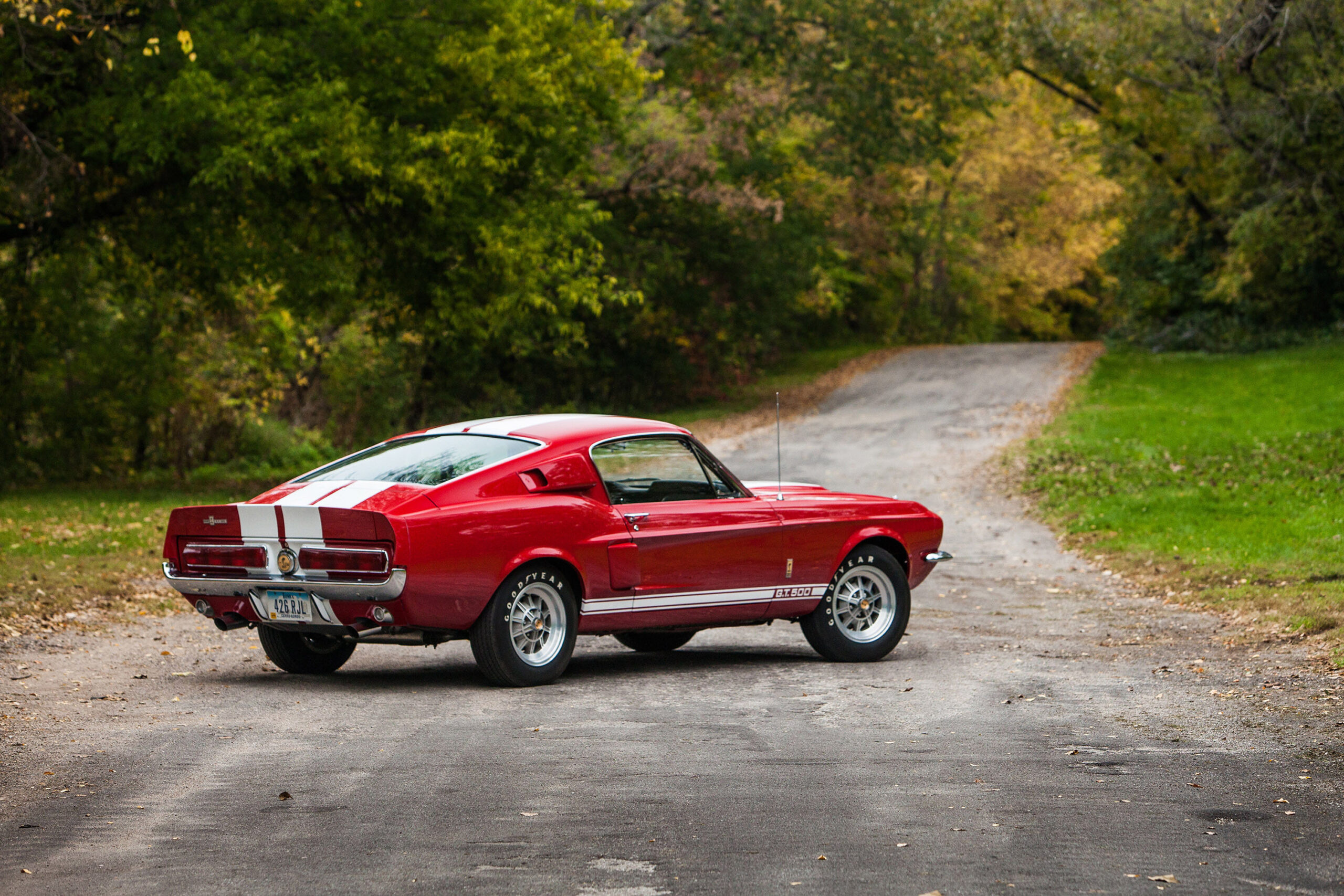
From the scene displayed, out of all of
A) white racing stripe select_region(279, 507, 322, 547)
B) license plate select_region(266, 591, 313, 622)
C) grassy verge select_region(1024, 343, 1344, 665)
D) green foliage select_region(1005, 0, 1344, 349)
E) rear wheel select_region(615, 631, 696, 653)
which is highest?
green foliage select_region(1005, 0, 1344, 349)

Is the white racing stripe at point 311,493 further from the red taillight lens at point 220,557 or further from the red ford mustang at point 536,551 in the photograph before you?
the red taillight lens at point 220,557

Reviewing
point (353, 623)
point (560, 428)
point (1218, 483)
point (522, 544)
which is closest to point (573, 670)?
point (522, 544)

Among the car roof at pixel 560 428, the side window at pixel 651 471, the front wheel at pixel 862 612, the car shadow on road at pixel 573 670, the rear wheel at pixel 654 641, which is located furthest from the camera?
the rear wheel at pixel 654 641

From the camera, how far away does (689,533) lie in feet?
29.1

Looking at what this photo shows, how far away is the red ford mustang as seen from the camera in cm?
776

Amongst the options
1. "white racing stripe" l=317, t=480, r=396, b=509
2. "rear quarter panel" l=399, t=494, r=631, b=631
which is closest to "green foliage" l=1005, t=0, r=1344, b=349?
"rear quarter panel" l=399, t=494, r=631, b=631

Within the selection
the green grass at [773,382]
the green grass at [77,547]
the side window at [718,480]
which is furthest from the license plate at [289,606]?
the green grass at [773,382]

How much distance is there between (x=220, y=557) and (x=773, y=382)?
32.5m

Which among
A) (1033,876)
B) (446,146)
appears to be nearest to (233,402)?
(446,146)

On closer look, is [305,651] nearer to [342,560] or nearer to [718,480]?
[342,560]

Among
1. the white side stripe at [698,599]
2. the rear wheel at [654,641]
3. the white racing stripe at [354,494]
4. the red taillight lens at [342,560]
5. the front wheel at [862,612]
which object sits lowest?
the rear wheel at [654,641]

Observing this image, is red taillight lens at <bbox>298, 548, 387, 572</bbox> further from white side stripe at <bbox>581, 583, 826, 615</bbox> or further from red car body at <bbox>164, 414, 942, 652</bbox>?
white side stripe at <bbox>581, 583, 826, 615</bbox>

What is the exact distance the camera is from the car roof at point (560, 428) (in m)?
8.65

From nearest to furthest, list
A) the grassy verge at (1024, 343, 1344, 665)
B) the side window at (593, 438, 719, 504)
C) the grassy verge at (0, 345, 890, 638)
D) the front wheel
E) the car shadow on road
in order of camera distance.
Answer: the car shadow on road → the side window at (593, 438, 719, 504) → the front wheel → the grassy verge at (0, 345, 890, 638) → the grassy verge at (1024, 343, 1344, 665)
